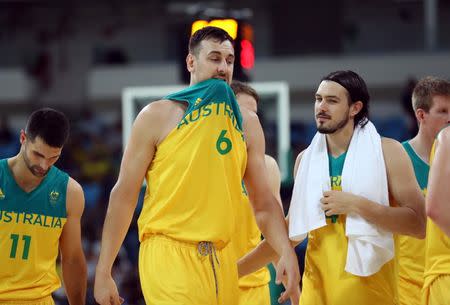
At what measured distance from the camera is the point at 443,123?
6.04 metres

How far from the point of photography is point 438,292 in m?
4.77

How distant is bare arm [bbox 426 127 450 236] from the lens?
4.42 metres

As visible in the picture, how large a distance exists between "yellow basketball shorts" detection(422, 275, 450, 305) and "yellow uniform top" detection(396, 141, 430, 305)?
47.4 inches

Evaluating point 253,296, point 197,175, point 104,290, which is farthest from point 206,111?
point 253,296

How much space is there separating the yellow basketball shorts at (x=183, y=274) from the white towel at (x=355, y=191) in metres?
0.58

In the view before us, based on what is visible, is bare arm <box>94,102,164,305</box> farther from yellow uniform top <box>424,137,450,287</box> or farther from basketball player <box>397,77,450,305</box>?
basketball player <box>397,77,450,305</box>

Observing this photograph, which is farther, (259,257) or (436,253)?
(259,257)

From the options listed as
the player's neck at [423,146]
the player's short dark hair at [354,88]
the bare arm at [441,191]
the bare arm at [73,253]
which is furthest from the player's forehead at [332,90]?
the bare arm at [73,253]

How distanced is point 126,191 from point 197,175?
1.30ft

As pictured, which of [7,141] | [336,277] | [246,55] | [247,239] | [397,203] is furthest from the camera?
[7,141]

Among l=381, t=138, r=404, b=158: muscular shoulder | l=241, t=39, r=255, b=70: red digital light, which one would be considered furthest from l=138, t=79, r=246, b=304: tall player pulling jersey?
l=241, t=39, r=255, b=70: red digital light

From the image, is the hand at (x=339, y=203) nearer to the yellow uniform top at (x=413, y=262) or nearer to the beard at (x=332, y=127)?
the beard at (x=332, y=127)

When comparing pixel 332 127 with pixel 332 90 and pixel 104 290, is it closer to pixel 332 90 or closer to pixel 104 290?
pixel 332 90

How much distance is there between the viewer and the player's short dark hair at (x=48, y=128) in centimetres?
526
